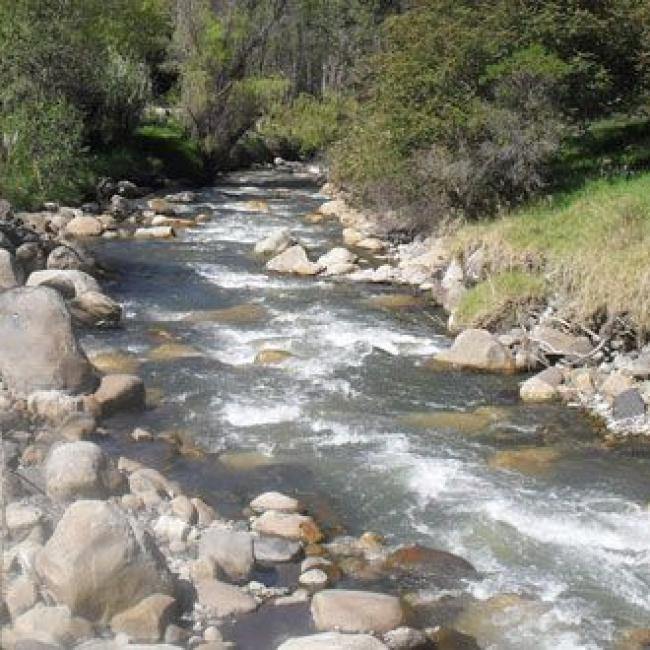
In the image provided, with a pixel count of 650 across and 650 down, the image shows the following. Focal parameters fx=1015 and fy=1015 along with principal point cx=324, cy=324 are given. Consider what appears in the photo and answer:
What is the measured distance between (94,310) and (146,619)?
11.5m

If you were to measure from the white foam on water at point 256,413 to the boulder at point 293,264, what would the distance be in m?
9.79

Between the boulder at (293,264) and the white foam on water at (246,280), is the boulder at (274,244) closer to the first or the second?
the boulder at (293,264)

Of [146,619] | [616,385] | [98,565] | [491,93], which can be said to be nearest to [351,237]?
[491,93]

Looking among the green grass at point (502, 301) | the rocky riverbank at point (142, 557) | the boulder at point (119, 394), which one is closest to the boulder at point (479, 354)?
the green grass at point (502, 301)

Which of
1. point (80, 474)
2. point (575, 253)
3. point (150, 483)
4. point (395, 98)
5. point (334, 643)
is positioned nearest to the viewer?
point (334, 643)

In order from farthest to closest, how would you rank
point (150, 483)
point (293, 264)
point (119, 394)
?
point (293, 264) → point (119, 394) → point (150, 483)

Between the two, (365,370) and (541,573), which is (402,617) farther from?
(365,370)

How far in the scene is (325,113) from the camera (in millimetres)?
55219

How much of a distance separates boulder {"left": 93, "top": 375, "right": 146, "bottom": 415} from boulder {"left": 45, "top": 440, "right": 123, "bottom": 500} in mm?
3058

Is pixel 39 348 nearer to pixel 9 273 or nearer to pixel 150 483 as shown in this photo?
pixel 150 483

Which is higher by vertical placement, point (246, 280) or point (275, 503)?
point (275, 503)

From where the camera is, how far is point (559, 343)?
58.6ft

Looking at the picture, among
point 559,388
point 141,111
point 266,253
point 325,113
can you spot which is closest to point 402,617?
point 559,388

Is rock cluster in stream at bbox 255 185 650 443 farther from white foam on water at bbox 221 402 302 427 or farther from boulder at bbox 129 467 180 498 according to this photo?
boulder at bbox 129 467 180 498
